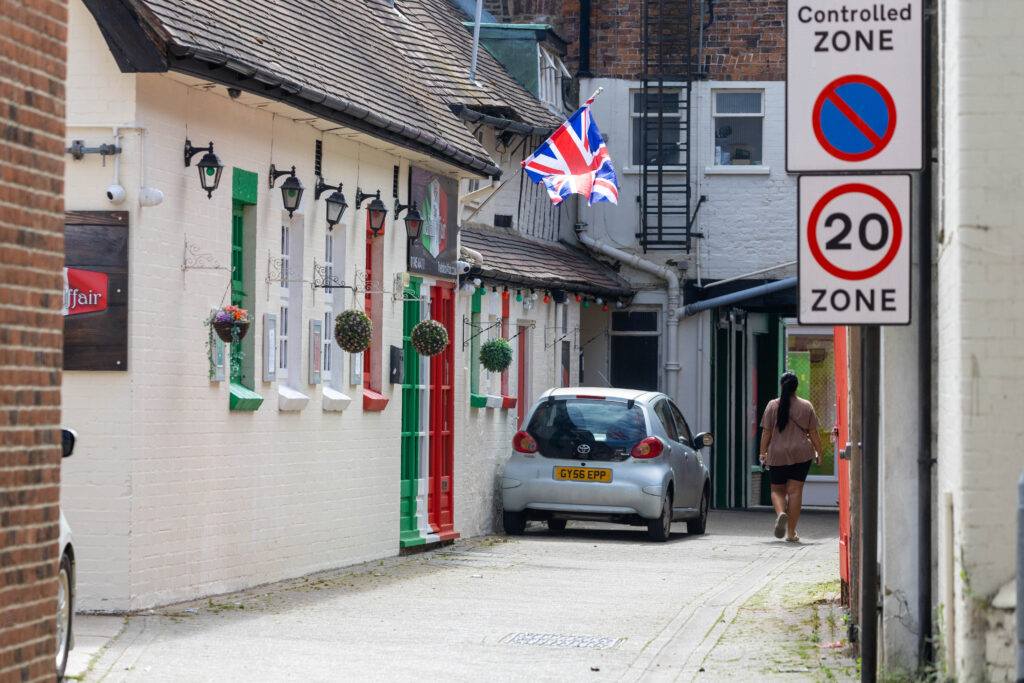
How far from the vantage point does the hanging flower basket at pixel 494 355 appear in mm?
19453

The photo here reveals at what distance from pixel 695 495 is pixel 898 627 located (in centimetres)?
1215

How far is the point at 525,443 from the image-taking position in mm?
19594

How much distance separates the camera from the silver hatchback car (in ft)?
63.0

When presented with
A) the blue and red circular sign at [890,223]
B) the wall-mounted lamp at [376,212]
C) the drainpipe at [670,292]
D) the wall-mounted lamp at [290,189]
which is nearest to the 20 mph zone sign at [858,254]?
the blue and red circular sign at [890,223]

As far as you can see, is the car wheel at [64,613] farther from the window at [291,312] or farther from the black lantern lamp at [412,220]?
the black lantern lamp at [412,220]

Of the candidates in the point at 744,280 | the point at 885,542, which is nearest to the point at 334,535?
the point at 885,542

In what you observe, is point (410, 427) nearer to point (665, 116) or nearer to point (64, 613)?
point (64, 613)

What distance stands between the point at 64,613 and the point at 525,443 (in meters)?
11.0

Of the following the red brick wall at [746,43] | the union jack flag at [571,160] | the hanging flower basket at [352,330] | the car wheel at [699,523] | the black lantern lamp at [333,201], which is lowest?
the car wheel at [699,523]

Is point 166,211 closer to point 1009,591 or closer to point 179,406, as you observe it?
point 179,406

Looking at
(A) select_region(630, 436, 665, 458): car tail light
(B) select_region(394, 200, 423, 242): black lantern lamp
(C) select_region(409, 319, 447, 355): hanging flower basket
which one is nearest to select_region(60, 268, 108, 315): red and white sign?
(C) select_region(409, 319, 447, 355): hanging flower basket

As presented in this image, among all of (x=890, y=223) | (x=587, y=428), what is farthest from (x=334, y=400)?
(x=890, y=223)

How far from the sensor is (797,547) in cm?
1952

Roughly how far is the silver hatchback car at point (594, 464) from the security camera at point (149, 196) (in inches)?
330
